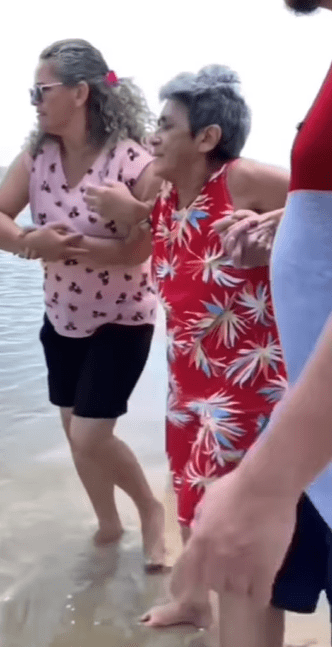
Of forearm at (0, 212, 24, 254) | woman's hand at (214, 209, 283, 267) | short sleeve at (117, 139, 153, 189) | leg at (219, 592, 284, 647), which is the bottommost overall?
leg at (219, 592, 284, 647)

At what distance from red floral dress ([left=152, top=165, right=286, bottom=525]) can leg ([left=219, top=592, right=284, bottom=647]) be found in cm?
57

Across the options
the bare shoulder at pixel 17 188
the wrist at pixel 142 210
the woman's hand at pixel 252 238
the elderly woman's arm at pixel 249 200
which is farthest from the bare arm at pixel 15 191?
the woman's hand at pixel 252 238

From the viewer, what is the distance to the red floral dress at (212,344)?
7.14ft

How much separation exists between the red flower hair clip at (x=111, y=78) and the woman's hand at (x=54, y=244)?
1.62 feet

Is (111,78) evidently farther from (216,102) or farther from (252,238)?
(252,238)

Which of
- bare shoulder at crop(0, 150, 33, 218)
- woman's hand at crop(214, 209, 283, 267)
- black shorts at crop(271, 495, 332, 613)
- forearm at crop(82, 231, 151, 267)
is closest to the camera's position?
black shorts at crop(271, 495, 332, 613)

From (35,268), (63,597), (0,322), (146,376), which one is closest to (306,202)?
(63,597)

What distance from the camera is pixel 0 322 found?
23.1 ft

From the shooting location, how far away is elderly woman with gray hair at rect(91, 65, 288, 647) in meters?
2.18

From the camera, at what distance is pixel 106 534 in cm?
308

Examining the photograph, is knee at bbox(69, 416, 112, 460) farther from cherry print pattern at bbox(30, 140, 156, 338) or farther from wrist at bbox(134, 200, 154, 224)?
wrist at bbox(134, 200, 154, 224)

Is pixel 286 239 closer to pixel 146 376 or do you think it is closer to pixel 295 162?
pixel 295 162

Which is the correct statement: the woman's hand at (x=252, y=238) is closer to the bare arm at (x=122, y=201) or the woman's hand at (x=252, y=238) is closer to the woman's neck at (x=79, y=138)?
the bare arm at (x=122, y=201)

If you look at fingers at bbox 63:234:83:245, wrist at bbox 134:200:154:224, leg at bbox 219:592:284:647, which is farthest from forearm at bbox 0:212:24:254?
leg at bbox 219:592:284:647
